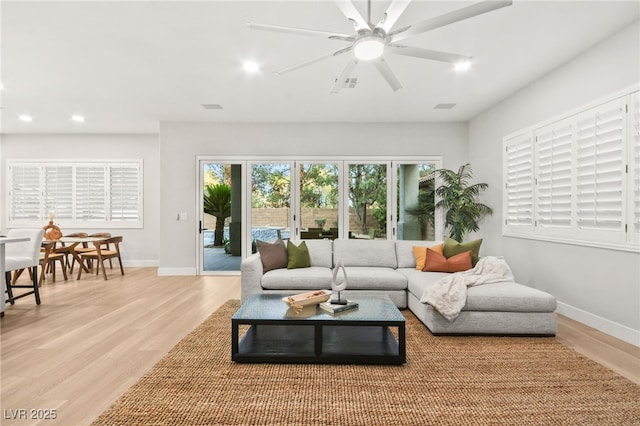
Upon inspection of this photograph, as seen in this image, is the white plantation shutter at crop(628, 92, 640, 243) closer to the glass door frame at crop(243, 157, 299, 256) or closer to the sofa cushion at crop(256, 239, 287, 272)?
the sofa cushion at crop(256, 239, 287, 272)

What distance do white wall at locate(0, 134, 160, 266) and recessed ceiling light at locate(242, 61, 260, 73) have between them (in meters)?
4.25

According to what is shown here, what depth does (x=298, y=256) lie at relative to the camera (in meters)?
4.25

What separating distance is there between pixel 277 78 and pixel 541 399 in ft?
13.0

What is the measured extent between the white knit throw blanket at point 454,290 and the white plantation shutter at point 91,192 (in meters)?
6.93

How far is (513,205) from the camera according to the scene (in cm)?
475

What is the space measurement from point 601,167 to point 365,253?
2.60 meters

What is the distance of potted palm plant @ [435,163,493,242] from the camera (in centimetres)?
546

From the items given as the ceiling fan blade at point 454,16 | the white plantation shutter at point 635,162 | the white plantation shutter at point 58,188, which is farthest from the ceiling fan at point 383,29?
the white plantation shutter at point 58,188

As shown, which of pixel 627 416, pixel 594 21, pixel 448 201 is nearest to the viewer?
pixel 627 416

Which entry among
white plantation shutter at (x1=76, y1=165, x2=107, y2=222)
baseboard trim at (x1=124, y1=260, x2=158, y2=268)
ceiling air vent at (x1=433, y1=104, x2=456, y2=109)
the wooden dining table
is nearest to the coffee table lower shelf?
ceiling air vent at (x1=433, y1=104, x2=456, y2=109)

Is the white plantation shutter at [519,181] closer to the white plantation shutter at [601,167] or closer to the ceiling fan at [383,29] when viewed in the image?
the white plantation shutter at [601,167]

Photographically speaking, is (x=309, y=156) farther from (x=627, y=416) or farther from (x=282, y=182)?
(x=627, y=416)

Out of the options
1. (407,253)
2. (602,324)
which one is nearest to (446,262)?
(407,253)

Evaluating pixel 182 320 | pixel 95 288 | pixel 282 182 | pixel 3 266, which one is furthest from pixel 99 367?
pixel 282 182
